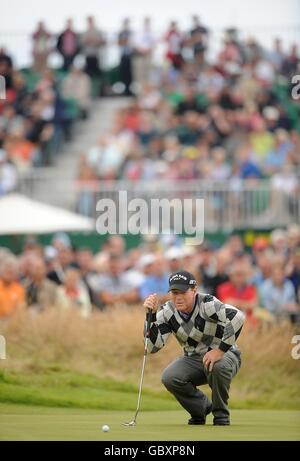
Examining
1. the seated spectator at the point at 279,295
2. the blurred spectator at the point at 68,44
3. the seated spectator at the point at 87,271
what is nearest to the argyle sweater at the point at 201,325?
the seated spectator at the point at 279,295

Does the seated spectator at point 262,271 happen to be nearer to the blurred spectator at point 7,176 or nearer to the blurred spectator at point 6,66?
the blurred spectator at point 7,176

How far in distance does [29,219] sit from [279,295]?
6.07 meters

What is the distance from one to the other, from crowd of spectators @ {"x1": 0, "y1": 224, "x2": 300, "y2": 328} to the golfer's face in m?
6.19

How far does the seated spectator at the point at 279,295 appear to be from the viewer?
58.3 ft

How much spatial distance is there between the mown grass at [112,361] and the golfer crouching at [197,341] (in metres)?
3.09

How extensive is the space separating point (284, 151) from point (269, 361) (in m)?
9.12

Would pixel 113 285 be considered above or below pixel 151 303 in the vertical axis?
above

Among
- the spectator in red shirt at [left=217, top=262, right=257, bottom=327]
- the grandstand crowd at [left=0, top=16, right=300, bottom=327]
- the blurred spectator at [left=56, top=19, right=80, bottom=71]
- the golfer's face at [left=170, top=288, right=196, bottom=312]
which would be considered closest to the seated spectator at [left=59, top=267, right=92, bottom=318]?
the grandstand crowd at [left=0, top=16, right=300, bottom=327]

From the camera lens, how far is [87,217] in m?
23.6

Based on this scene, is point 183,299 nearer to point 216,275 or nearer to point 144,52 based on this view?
point 216,275

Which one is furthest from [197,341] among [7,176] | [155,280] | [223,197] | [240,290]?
[7,176]

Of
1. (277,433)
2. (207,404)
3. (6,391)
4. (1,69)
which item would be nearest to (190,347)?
(207,404)

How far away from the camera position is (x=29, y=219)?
22.4 m

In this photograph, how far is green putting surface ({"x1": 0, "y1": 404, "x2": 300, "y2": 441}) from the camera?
344 inches
